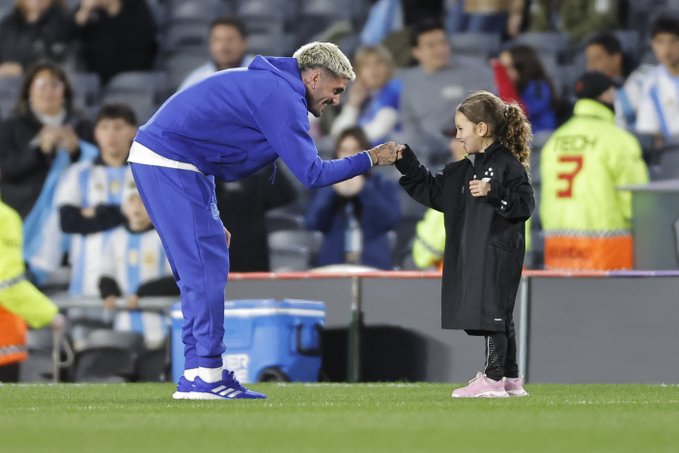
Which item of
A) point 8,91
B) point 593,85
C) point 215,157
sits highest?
point 8,91

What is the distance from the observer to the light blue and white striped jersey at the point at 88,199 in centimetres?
1313

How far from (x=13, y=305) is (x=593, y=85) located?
4.38 meters

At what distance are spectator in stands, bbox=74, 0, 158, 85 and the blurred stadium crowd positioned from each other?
0.02m

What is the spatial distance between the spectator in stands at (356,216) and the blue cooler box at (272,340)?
1771 mm

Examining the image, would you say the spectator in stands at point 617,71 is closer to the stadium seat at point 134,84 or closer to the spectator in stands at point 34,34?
the stadium seat at point 134,84

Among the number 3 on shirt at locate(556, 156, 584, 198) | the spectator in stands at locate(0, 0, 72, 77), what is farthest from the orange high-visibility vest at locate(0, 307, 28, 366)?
the spectator in stands at locate(0, 0, 72, 77)

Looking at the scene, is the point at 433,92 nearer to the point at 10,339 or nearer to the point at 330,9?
the point at 330,9

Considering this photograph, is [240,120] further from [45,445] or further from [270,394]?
[45,445]

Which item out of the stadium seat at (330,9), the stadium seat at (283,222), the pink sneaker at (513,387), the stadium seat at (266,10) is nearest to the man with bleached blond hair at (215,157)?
the pink sneaker at (513,387)

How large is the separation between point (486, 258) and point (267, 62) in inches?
55.1

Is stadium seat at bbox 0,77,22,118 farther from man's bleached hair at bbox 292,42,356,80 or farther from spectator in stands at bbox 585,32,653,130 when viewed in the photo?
man's bleached hair at bbox 292,42,356,80

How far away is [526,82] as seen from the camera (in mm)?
14398

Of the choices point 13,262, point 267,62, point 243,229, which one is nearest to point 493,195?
point 267,62

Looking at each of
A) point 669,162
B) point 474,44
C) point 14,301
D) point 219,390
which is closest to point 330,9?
point 474,44
